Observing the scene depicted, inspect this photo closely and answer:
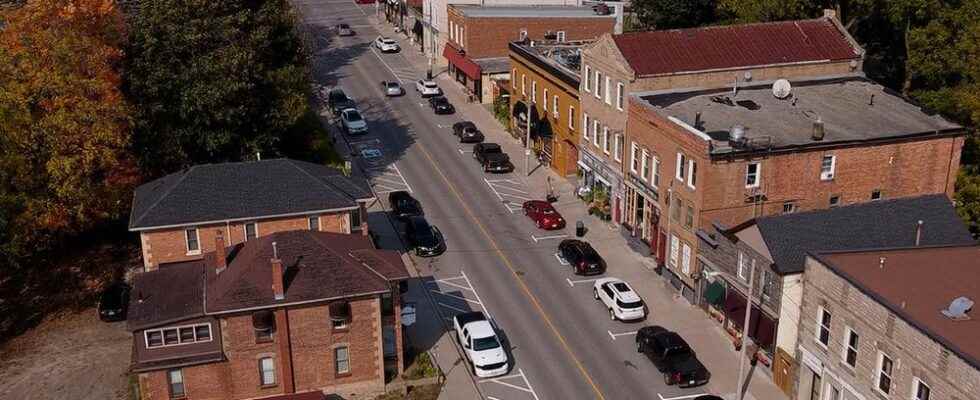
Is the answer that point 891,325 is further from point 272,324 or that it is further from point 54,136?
point 54,136

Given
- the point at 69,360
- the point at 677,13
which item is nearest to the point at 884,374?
the point at 69,360

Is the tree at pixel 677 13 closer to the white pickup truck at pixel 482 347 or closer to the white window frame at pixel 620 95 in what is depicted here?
the white window frame at pixel 620 95

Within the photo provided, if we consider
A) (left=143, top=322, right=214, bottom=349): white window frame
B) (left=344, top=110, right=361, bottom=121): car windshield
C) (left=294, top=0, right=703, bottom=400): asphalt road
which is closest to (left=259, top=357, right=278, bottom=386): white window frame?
(left=143, top=322, right=214, bottom=349): white window frame

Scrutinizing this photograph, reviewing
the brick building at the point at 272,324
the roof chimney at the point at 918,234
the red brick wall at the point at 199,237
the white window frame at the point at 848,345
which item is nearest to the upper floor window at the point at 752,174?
the roof chimney at the point at 918,234

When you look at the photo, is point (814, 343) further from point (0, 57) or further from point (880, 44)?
point (880, 44)

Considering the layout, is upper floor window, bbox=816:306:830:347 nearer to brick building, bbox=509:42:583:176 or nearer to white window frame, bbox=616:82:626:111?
white window frame, bbox=616:82:626:111

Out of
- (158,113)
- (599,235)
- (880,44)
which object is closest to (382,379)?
(599,235)

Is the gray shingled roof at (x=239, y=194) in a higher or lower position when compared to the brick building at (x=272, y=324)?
higher
